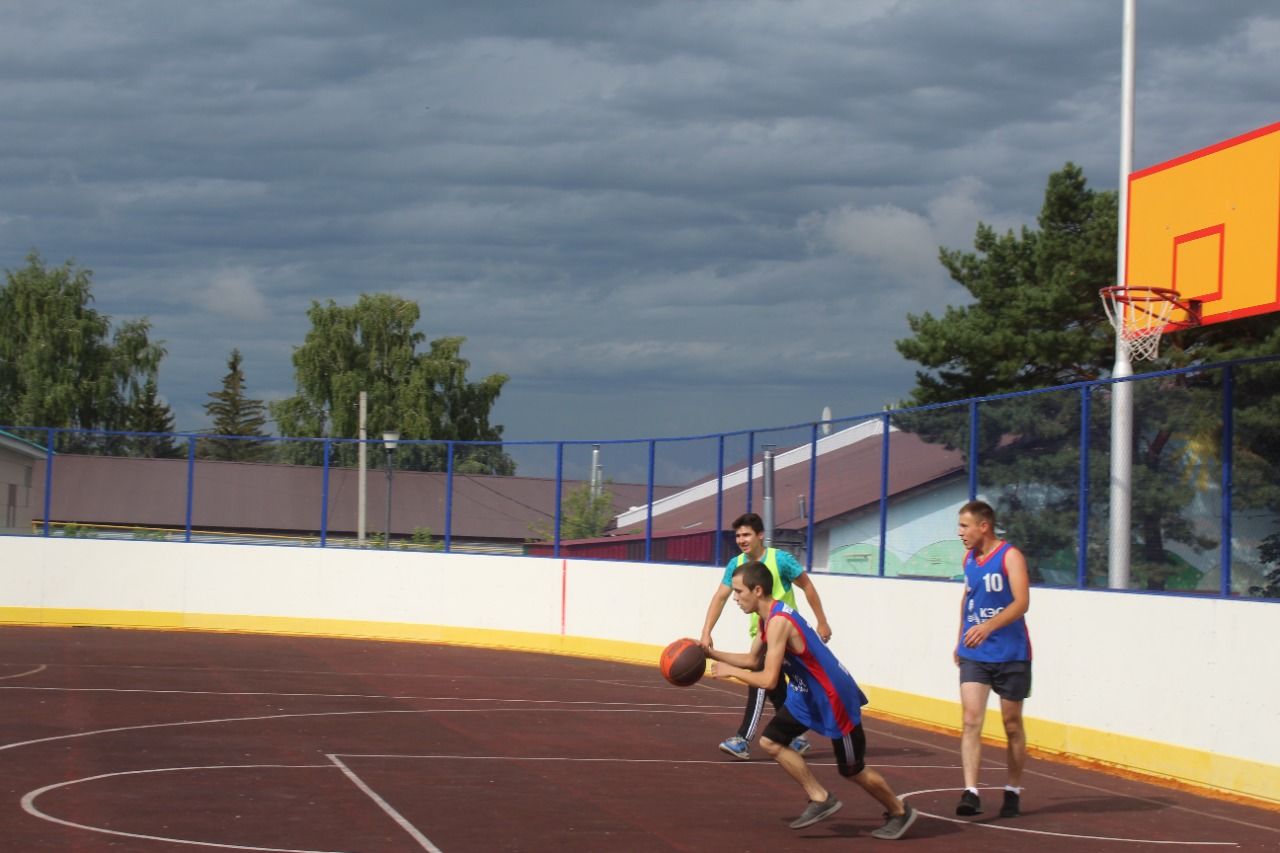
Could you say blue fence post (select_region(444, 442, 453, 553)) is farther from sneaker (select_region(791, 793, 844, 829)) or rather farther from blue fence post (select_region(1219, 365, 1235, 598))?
sneaker (select_region(791, 793, 844, 829))

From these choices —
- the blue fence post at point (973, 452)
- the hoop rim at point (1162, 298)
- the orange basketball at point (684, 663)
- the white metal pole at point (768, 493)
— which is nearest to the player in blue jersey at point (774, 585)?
the orange basketball at point (684, 663)

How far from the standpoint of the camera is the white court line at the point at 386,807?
368 inches

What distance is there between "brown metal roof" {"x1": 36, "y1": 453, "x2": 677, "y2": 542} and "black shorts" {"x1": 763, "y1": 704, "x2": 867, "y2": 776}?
16.5 m

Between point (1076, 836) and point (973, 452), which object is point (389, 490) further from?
point (1076, 836)

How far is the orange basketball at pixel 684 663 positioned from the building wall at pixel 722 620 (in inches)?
181

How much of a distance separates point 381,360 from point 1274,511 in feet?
232

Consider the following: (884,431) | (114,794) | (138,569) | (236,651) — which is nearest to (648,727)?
(884,431)

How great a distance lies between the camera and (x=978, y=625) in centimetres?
1059

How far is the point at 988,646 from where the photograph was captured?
10.6m

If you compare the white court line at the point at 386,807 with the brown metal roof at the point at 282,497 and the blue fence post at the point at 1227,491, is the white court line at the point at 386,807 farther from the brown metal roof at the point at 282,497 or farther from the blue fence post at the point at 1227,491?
the brown metal roof at the point at 282,497

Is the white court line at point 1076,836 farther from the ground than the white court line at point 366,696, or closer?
farther from the ground

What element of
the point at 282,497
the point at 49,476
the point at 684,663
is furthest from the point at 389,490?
the point at 684,663

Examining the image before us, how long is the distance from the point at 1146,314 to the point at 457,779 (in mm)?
8353

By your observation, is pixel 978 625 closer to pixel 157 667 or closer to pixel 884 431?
pixel 884 431
